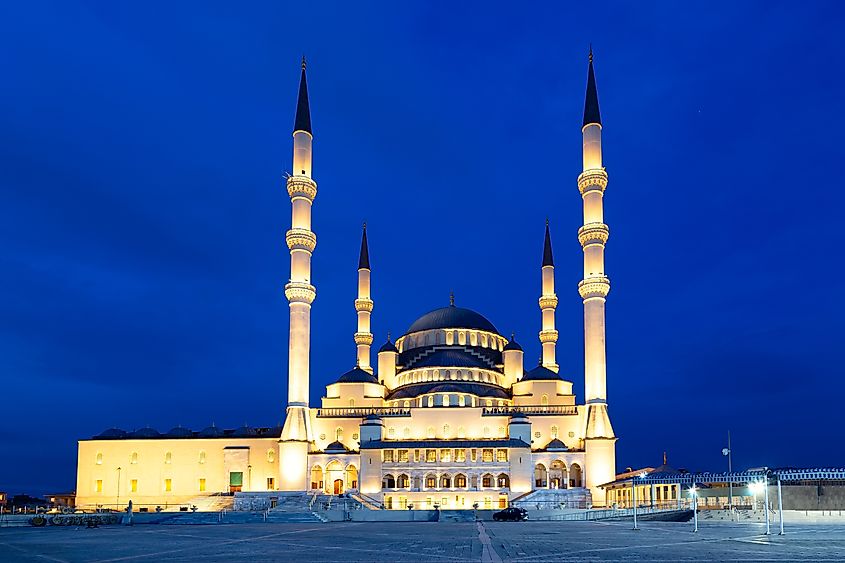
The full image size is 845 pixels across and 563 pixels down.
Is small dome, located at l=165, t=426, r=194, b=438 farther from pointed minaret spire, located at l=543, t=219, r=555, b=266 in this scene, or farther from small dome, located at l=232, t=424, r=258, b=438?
pointed minaret spire, located at l=543, t=219, r=555, b=266

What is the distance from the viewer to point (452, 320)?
90250mm

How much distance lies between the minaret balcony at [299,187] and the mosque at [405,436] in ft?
0.42

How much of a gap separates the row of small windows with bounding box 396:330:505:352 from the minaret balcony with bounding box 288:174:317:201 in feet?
74.7

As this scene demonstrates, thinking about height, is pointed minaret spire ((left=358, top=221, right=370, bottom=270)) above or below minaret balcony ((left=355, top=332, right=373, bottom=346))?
above

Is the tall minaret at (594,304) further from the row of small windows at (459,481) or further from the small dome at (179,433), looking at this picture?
the small dome at (179,433)

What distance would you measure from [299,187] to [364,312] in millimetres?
22200

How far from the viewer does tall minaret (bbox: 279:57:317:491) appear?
67625mm

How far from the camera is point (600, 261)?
7131 cm

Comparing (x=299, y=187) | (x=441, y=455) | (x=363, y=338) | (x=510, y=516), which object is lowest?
(x=510, y=516)

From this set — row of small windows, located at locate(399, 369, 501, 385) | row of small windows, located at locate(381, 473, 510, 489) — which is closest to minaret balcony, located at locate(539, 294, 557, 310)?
row of small windows, located at locate(399, 369, 501, 385)

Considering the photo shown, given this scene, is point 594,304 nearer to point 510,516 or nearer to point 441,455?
point 441,455

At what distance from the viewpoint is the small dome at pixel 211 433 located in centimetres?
7969

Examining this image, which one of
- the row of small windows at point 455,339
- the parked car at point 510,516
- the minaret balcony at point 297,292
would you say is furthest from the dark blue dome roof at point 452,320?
the parked car at point 510,516

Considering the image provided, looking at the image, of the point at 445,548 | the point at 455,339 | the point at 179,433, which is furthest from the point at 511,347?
the point at 445,548
